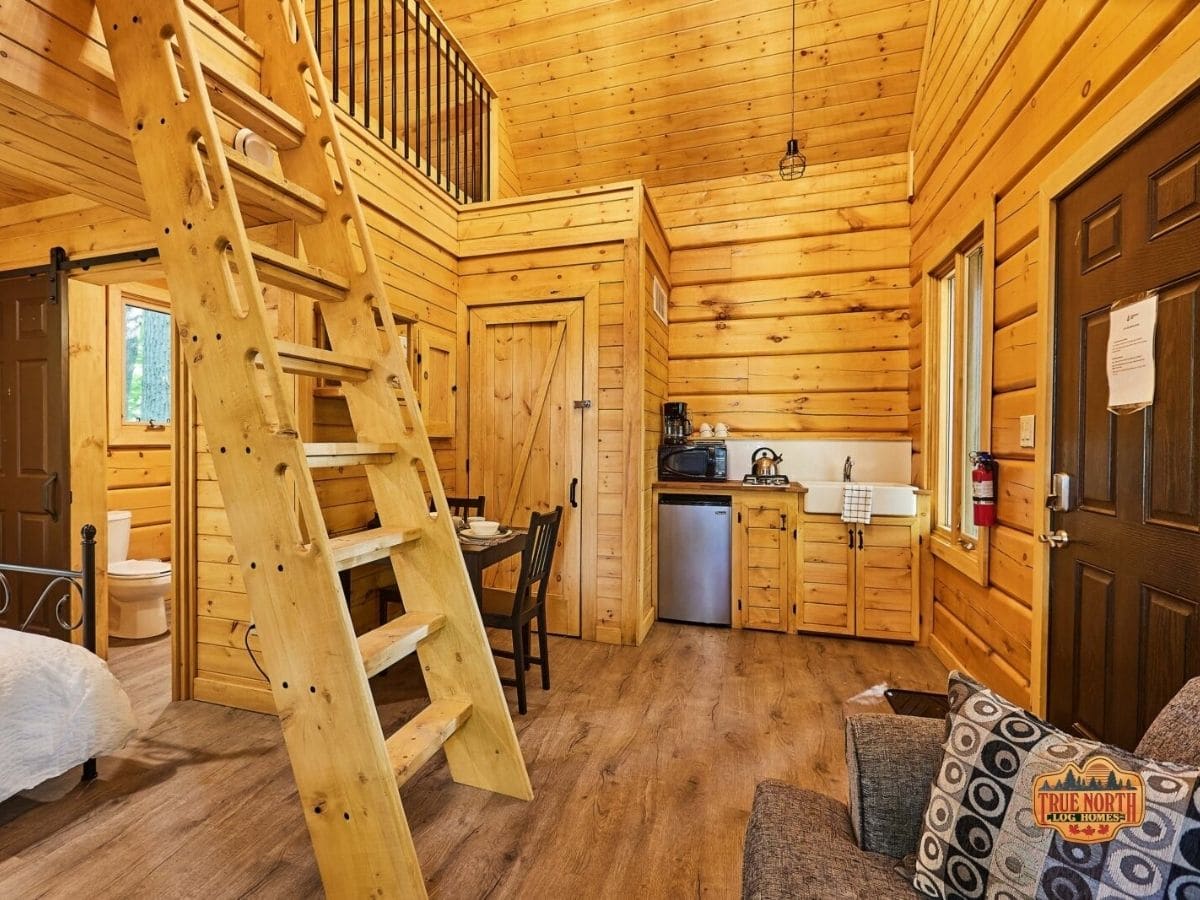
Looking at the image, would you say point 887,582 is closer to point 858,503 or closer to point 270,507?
point 858,503

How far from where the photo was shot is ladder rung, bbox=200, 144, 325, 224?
153 centimetres

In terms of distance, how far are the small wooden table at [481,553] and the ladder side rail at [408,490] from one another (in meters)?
0.57

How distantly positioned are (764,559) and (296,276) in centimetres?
306

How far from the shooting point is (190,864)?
5.22 ft

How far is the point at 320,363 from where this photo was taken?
1.57m

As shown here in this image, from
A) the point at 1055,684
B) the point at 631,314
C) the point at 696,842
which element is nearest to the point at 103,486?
the point at 631,314


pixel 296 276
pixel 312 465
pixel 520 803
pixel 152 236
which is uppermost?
pixel 152 236

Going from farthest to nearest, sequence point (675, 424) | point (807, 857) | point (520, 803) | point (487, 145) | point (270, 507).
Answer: point (487, 145) < point (675, 424) < point (520, 803) < point (270, 507) < point (807, 857)

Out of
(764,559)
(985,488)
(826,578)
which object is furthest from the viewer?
(764,559)

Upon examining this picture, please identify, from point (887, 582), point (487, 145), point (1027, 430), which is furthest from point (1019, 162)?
point (487, 145)

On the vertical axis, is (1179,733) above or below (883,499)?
below

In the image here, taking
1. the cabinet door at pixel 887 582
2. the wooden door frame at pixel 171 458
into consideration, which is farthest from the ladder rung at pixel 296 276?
the cabinet door at pixel 887 582

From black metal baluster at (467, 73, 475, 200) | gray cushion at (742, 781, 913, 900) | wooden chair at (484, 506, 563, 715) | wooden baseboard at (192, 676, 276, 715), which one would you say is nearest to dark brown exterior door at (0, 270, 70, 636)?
wooden baseboard at (192, 676, 276, 715)

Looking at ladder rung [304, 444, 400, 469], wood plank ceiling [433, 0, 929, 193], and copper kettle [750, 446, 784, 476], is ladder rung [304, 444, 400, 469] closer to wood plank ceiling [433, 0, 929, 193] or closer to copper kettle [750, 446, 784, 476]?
copper kettle [750, 446, 784, 476]
